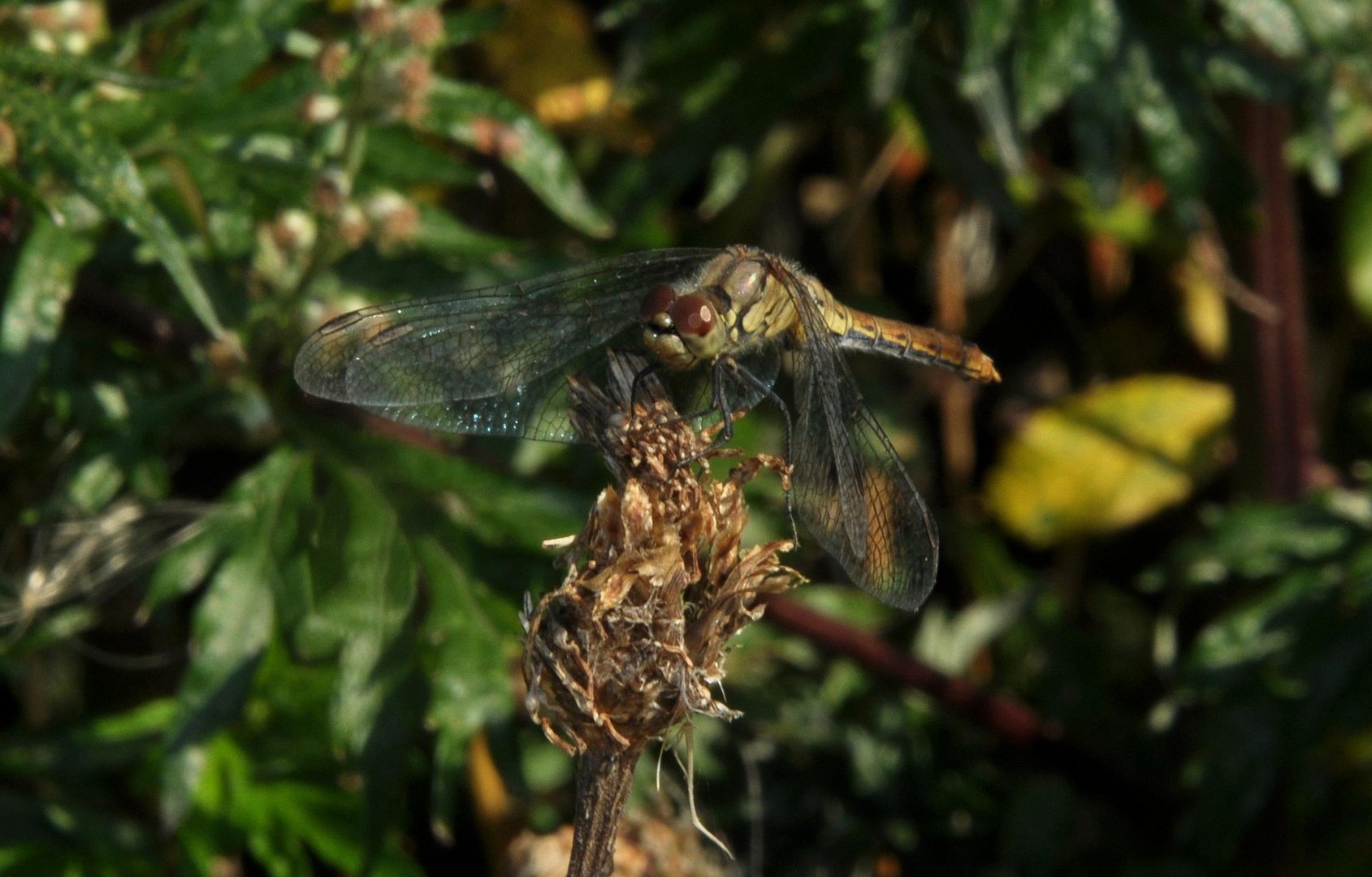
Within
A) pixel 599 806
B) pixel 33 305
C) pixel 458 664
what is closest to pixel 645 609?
pixel 599 806

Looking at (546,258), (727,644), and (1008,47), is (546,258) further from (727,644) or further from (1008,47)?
(727,644)

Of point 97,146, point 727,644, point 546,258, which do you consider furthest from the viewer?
point 546,258

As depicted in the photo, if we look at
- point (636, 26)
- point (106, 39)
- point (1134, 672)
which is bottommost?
point (1134, 672)

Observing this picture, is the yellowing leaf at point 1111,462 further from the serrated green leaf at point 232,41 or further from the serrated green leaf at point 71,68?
the serrated green leaf at point 71,68

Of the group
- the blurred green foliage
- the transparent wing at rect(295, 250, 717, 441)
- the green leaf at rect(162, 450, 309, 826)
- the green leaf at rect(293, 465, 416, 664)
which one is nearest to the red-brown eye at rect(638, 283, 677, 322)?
the transparent wing at rect(295, 250, 717, 441)

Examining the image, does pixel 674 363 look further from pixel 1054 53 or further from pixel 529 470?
pixel 1054 53

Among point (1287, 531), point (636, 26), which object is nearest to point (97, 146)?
point (636, 26)

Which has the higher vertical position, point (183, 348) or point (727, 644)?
point (727, 644)

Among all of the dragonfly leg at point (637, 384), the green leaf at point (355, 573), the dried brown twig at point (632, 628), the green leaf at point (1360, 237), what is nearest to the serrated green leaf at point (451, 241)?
the green leaf at point (355, 573)
